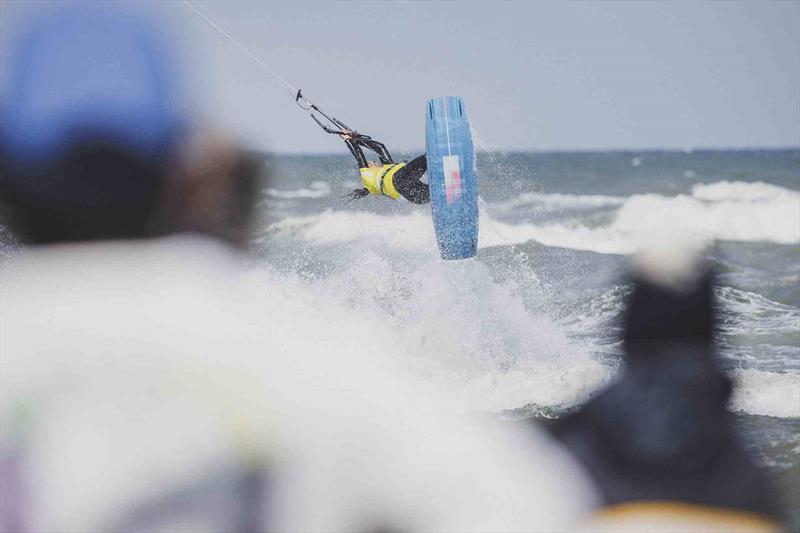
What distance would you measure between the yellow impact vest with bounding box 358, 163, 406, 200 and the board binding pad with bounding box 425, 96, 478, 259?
404 mm

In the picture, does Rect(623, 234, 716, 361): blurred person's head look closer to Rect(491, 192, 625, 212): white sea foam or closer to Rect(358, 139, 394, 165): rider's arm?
Rect(358, 139, 394, 165): rider's arm

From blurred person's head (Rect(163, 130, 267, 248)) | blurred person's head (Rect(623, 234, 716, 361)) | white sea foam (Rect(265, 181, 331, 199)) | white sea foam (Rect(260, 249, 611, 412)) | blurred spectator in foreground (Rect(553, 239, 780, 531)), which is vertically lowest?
white sea foam (Rect(265, 181, 331, 199))

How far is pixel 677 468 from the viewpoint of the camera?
218 cm

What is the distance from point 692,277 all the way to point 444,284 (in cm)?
926

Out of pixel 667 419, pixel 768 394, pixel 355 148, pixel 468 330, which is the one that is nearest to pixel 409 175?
pixel 355 148

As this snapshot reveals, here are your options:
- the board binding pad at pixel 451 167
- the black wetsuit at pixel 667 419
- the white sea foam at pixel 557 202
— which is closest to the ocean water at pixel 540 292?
the white sea foam at pixel 557 202

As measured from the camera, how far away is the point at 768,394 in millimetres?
6570

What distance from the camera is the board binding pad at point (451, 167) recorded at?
6.87 meters

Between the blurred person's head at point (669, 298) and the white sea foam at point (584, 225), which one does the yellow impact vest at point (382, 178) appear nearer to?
the blurred person's head at point (669, 298)

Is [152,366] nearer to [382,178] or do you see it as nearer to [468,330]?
[382,178]

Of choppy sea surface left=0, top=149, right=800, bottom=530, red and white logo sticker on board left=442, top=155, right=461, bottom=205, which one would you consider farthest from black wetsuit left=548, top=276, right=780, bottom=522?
red and white logo sticker on board left=442, top=155, right=461, bottom=205

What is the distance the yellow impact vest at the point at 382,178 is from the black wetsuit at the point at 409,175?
0.19 feet

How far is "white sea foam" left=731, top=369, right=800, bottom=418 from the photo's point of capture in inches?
244

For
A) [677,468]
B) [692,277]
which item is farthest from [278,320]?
[677,468]
